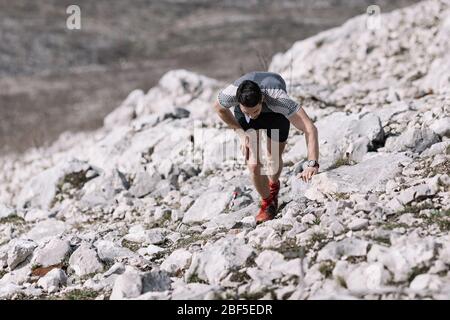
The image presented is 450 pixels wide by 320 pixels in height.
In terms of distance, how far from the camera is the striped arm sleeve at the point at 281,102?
304 inches

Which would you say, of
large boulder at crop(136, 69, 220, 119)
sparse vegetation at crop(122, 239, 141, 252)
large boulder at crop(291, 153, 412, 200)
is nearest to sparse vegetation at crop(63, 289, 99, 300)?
sparse vegetation at crop(122, 239, 141, 252)

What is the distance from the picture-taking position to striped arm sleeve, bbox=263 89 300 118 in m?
7.72

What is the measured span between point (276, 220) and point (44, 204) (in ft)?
23.0

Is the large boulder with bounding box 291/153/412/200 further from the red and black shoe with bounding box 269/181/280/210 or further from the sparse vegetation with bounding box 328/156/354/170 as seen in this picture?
the sparse vegetation with bounding box 328/156/354/170

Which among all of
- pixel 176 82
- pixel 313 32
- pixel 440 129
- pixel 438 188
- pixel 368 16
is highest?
pixel 313 32

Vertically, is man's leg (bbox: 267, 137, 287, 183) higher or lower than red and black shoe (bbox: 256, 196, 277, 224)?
higher

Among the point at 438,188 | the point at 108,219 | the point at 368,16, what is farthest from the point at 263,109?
the point at 368,16

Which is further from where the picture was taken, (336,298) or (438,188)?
(438,188)

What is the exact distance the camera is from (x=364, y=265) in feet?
19.5

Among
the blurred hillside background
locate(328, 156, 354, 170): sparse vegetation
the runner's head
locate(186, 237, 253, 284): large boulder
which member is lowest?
locate(186, 237, 253, 284): large boulder

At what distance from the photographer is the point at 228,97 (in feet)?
25.9

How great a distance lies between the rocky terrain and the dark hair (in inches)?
56.8
